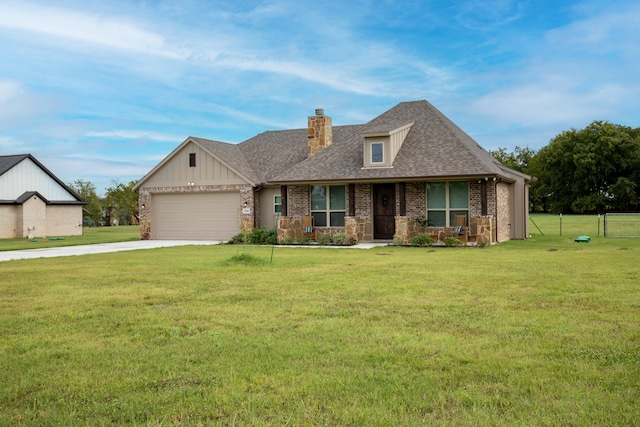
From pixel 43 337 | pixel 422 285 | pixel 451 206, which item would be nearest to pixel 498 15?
pixel 451 206

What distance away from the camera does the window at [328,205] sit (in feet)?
81.6

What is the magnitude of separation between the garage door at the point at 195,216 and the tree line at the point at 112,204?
3292 cm

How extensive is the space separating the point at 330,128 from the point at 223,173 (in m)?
5.42

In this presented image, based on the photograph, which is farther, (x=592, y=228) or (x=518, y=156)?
(x=518, y=156)

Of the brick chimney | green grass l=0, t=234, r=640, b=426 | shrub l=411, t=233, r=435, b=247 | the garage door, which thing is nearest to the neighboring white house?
the garage door

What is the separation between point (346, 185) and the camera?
80.3ft

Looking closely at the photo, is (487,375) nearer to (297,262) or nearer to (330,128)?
(297,262)

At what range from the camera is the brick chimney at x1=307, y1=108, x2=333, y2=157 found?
2733 cm

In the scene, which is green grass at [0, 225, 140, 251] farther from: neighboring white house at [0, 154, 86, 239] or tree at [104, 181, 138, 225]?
tree at [104, 181, 138, 225]

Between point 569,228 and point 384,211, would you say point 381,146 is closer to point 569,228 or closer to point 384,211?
point 384,211

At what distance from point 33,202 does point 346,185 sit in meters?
20.0

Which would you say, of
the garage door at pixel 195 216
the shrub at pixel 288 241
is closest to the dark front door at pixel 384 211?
the shrub at pixel 288 241

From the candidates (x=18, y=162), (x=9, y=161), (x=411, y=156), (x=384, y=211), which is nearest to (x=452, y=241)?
(x=384, y=211)

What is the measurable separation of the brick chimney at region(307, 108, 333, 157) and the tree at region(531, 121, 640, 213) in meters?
43.5
